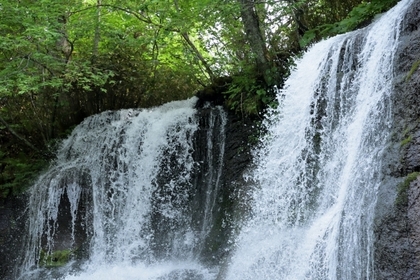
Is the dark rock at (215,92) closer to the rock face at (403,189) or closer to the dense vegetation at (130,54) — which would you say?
the dense vegetation at (130,54)

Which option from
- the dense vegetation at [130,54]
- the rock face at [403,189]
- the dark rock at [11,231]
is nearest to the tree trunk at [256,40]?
the dense vegetation at [130,54]

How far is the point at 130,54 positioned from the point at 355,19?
585 cm

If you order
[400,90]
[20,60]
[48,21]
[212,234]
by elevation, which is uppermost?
[48,21]

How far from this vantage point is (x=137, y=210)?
7.95 m

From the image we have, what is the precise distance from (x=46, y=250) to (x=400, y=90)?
7.22 metres

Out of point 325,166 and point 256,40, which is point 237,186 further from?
point 256,40

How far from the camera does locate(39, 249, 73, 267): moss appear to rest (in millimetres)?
7977

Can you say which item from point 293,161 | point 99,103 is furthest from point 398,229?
point 99,103

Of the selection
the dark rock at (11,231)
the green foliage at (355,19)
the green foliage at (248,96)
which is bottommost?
the dark rock at (11,231)

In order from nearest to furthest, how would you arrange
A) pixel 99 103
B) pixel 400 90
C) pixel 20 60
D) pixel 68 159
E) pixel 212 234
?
pixel 400 90 < pixel 212 234 < pixel 20 60 < pixel 68 159 < pixel 99 103

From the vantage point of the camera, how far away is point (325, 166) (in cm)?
501

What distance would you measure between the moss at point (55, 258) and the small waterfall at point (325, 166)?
12.0ft

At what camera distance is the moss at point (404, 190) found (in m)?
3.45

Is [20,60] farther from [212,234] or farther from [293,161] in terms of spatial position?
[293,161]
